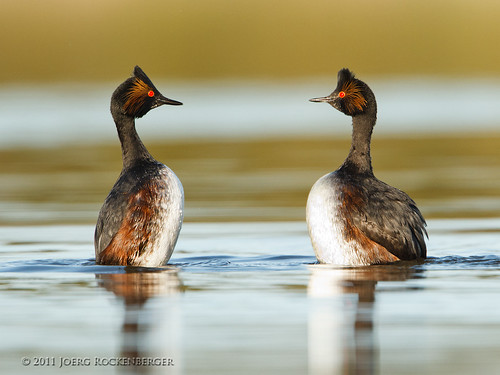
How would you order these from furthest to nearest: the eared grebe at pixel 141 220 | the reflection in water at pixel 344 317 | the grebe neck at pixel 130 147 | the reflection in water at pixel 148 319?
the grebe neck at pixel 130 147
the eared grebe at pixel 141 220
the reflection in water at pixel 148 319
the reflection in water at pixel 344 317

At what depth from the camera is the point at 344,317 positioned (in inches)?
364

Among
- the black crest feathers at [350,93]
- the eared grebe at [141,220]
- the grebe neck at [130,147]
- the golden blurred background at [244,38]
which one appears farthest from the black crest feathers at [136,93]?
the golden blurred background at [244,38]

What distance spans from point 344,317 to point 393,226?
3.21 metres

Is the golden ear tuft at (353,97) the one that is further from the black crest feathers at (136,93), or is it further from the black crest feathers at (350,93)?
the black crest feathers at (136,93)

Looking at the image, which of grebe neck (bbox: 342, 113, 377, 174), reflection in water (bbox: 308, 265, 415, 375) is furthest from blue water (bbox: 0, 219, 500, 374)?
grebe neck (bbox: 342, 113, 377, 174)

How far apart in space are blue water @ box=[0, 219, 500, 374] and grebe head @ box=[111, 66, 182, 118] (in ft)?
5.53

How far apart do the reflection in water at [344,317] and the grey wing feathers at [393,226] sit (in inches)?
12.9

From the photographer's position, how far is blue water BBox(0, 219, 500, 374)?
8023mm

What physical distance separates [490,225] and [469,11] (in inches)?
2159

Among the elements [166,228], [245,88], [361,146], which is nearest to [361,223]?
[361,146]

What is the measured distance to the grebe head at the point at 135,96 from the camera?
1289 centimetres

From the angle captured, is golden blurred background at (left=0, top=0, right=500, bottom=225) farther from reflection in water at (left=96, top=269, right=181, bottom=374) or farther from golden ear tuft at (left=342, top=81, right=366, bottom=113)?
reflection in water at (left=96, top=269, right=181, bottom=374)

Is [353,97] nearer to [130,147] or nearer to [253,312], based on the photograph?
[130,147]

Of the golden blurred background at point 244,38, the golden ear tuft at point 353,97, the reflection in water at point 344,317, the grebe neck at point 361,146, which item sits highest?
the golden blurred background at point 244,38
